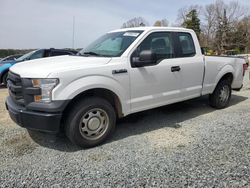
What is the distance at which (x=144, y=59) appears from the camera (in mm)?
4070

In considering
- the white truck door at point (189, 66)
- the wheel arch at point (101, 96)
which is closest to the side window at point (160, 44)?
the white truck door at point (189, 66)

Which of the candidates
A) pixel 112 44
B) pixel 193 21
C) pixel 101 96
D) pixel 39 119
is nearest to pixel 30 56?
pixel 112 44

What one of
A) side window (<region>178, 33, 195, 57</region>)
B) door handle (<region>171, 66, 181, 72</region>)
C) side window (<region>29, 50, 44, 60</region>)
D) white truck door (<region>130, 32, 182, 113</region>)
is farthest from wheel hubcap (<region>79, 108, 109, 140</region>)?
side window (<region>29, 50, 44, 60</region>)

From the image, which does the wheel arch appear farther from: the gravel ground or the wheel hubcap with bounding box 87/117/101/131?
the gravel ground

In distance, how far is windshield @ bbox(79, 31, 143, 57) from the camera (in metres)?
4.27

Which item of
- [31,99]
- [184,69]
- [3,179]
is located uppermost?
[184,69]

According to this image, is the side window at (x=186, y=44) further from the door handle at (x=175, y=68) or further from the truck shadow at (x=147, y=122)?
the truck shadow at (x=147, y=122)

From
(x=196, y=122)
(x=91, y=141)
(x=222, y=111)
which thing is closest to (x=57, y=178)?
(x=91, y=141)

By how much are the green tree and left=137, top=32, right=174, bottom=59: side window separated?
50382 millimetres

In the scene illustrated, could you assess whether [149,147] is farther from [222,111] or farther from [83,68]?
[222,111]

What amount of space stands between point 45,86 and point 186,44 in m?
3.08

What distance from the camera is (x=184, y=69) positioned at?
16.0 feet

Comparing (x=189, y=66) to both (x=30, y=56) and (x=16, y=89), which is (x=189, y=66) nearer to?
(x=16, y=89)

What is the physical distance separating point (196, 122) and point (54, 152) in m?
2.87
